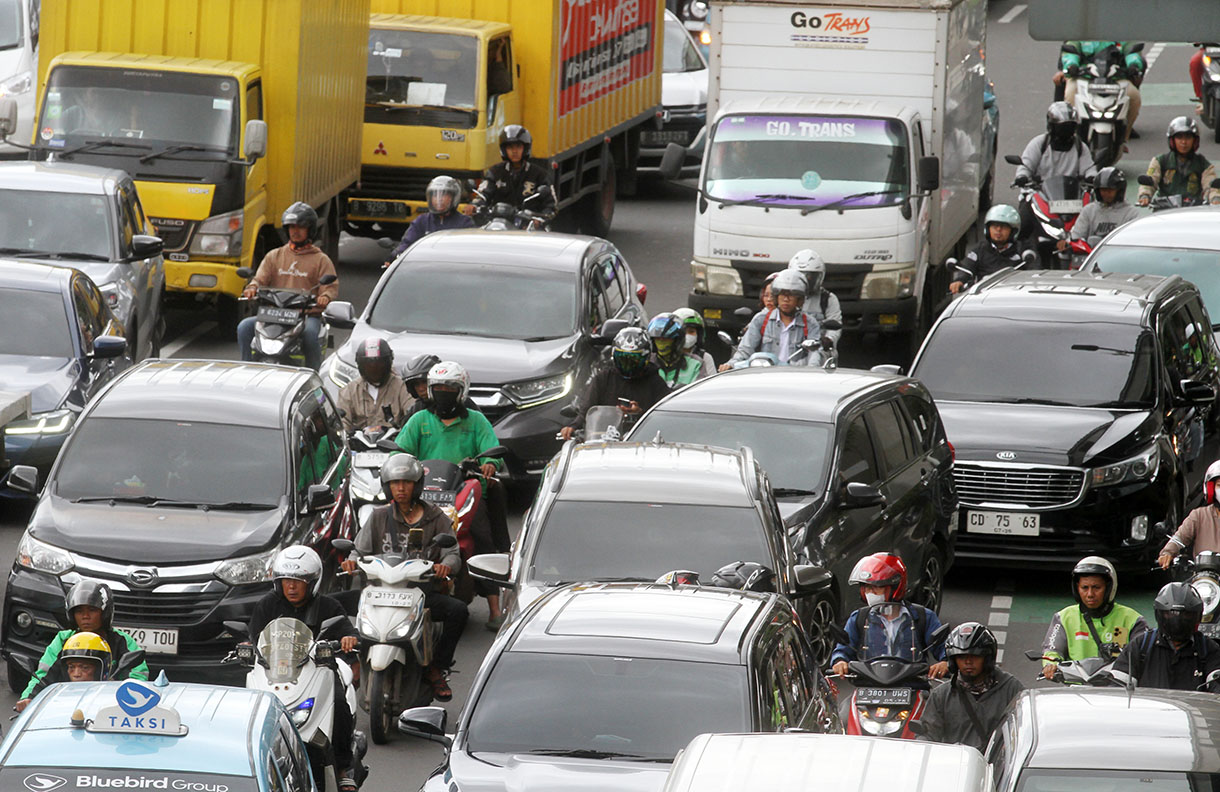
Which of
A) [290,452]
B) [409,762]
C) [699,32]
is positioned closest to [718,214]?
[290,452]

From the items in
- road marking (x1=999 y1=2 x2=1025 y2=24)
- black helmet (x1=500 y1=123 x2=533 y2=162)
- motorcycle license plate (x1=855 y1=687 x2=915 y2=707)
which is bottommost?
motorcycle license plate (x1=855 y1=687 x2=915 y2=707)

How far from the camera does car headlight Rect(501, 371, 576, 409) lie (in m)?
16.8

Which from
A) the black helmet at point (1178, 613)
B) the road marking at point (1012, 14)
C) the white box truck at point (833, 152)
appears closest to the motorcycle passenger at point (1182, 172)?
the white box truck at point (833, 152)

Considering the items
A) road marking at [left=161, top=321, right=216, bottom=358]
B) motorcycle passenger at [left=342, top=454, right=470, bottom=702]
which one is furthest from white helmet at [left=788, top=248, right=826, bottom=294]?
road marking at [left=161, top=321, right=216, bottom=358]

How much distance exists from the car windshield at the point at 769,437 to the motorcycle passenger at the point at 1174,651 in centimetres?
272

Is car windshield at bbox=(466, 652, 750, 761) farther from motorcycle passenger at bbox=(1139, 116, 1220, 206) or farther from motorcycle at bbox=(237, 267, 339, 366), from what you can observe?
motorcycle passenger at bbox=(1139, 116, 1220, 206)

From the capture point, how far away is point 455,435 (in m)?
14.8

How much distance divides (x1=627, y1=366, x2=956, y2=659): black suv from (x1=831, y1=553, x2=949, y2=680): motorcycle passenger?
1.14 meters

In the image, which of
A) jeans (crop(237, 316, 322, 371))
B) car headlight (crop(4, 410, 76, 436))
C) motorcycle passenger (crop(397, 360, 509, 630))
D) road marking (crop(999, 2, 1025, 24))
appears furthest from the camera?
road marking (crop(999, 2, 1025, 24))

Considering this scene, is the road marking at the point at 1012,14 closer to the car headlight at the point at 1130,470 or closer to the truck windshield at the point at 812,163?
the truck windshield at the point at 812,163

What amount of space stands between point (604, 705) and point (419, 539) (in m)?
3.86

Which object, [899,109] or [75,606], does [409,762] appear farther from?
[899,109]

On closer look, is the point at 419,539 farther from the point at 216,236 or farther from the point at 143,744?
the point at 216,236

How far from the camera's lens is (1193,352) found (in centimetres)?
1734
